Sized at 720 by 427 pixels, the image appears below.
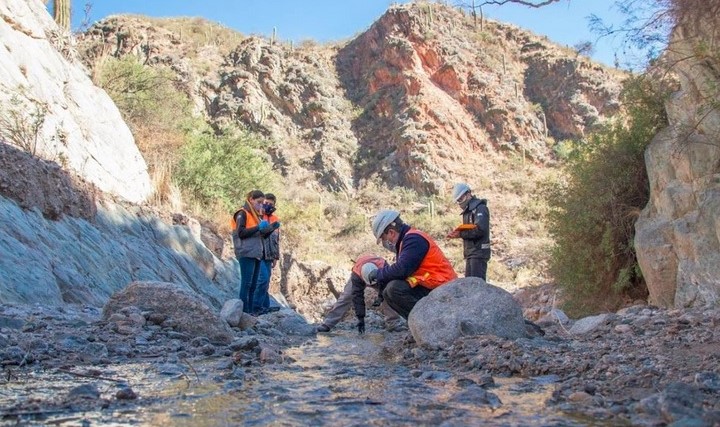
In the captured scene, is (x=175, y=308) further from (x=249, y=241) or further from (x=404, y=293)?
(x=249, y=241)

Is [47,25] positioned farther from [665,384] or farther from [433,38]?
[433,38]

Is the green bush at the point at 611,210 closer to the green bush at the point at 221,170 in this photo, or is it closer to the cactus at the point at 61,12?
the green bush at the point at 221,170

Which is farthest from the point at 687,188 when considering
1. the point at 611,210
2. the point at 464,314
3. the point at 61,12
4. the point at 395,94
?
the point at 395,94

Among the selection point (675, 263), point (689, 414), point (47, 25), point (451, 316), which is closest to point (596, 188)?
point (675, 263)

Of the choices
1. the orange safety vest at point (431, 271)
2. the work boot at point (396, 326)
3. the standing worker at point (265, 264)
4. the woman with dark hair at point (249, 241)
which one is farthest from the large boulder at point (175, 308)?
the standing worker at point (265, 264)

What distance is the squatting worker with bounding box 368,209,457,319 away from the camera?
255 inches

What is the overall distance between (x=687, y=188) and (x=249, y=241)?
240 inches

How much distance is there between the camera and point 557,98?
4078 centimetres

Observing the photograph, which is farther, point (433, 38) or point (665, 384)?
point (433, 38)

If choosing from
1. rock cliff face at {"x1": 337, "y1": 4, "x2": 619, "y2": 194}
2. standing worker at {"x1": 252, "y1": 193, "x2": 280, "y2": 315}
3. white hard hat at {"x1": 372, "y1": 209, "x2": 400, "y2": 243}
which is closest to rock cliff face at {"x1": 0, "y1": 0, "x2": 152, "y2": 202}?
standing worker at {"x1": 252, "y1": 193, "x2": 280, "y2": 315}

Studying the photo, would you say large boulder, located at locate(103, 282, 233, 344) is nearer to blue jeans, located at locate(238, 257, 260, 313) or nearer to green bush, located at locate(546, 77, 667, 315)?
blue jeans, located at locate(238, 257, 260, 313)

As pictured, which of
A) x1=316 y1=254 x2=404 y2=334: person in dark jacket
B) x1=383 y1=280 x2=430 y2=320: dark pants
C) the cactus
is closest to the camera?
x1=383 y1=280 x2=430 y2=320: dark pants

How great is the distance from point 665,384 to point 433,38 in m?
39.6

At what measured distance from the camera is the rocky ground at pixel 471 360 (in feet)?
9.57
